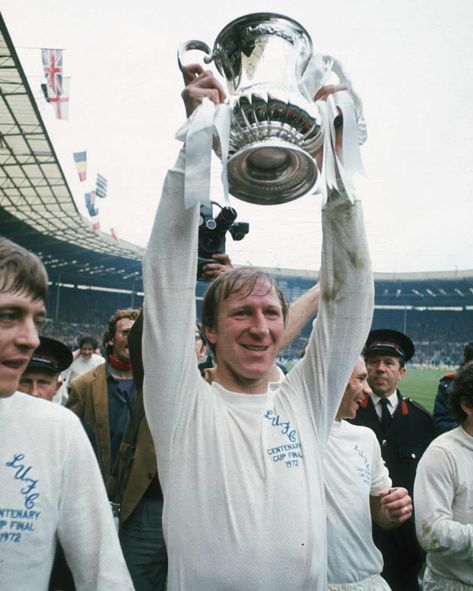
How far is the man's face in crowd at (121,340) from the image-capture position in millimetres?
3686

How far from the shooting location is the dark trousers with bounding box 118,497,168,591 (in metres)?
2.58

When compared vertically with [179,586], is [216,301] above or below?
above

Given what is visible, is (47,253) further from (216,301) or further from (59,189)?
(216,301)

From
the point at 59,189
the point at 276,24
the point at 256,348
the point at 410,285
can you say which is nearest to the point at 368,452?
the point at 256,348

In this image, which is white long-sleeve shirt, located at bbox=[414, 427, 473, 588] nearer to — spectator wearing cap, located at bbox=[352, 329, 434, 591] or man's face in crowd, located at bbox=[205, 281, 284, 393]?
spectator wearing cap, located at bbox=[352, 329, 434, 591]

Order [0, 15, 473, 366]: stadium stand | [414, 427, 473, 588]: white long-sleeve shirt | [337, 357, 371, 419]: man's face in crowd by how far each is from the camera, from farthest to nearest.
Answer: [0, 15, 473, 366]: stadium stand
[337, 357, 371, 419]: man's face in crowd
[414, 427, 473, 588]: white long-sleeve shirt

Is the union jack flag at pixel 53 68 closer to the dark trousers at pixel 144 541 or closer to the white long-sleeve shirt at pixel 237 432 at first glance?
the dark trousers at pixel 144 541

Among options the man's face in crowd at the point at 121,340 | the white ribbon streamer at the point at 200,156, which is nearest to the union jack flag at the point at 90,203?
the man's face in crowd at the point at 121,340

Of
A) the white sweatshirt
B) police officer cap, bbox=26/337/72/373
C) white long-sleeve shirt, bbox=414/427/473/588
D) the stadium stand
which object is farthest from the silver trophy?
the stadium stand

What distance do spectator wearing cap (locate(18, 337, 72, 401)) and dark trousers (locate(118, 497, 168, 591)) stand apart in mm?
794

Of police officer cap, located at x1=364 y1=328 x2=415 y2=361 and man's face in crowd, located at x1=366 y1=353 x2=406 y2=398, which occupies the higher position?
police officer cap, located at x1=364 y1=328 x2=415 y2=361

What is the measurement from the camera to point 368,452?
2.37 meters

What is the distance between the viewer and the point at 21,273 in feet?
4.48

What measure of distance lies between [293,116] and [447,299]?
49878mm
